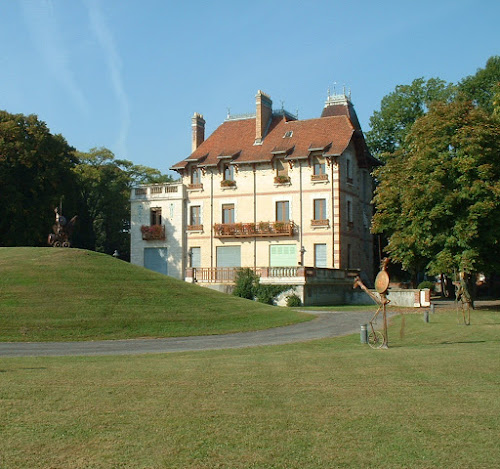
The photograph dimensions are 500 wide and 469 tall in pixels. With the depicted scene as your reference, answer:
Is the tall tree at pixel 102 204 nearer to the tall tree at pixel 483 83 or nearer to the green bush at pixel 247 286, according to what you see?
the green bush at pixel 247 286

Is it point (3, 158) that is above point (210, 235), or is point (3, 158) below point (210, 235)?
above

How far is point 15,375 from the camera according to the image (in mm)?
13711

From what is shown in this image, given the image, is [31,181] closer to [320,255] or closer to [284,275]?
[284,275]

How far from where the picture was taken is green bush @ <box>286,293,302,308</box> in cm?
4472

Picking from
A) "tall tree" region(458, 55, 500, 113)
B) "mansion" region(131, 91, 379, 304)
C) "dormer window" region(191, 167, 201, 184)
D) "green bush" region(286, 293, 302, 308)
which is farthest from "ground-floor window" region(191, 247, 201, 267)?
"tall tree" region(458, 55, 500, 113)

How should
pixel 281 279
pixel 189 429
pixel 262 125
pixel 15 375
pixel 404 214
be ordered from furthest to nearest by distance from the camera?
pixel 262 125, pixel 281 279, pixel 404 214, pixel 15 375, pixel 189 429

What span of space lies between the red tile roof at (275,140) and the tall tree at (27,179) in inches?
433

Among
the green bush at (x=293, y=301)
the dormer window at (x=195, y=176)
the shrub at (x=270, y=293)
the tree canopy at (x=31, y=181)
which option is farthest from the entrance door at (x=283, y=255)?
the tree canopy at (x=31, y=181)

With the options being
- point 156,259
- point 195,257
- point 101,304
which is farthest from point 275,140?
point 101,304

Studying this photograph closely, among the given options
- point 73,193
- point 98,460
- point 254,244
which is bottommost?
point 98,460

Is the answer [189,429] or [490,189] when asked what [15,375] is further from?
[490,189]

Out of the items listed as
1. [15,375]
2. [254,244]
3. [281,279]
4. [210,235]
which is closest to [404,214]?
[281,279]

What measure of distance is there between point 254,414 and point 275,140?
4768 cm

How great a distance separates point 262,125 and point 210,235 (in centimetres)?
1093
